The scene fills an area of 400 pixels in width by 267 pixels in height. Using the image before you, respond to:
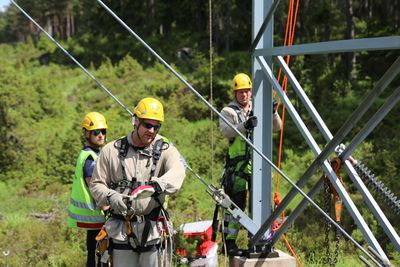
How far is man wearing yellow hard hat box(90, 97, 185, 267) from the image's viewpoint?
4.06 m

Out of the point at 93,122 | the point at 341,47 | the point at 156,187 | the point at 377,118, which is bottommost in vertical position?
the point at 156,187

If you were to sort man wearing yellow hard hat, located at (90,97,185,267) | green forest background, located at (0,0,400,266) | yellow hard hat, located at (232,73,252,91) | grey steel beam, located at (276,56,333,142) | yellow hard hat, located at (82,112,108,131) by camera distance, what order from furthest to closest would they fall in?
green forest background, located at (0,0,400,266) → yellow hard hat, located at (232,73,252,91) → yellow hard hat, located at (82,112,108,131) → grey steel beam, located at (276,56,333,142) → man wearing yellow hard hat, located at (90,97,185,267)

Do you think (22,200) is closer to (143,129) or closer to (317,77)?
(143,129)

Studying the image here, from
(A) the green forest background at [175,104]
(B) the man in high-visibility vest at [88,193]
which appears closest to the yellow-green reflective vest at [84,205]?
(B) the man in high-visibility vest at [88,193]

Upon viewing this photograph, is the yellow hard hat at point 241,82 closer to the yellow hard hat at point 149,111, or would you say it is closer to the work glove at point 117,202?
the yellow hard hat at point 149,111

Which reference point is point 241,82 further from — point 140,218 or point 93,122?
point 140,218

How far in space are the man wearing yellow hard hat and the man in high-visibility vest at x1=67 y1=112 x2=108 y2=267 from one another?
101 cm

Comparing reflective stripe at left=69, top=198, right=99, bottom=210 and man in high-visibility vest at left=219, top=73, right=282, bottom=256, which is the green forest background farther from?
reflective stripe at left=69, top=198, right=99, bottom=210

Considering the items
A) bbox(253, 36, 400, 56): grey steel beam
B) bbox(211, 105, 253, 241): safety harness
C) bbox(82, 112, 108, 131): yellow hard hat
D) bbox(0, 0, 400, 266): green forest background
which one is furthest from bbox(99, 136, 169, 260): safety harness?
bbox(0, 0, 400, 266): green forest background

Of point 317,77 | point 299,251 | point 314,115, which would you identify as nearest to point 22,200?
point 299,251

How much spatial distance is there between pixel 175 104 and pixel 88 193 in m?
16.3

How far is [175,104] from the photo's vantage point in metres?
21.5

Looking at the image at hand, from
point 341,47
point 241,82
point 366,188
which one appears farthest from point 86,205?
point 341,47

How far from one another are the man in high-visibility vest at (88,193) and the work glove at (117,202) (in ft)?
4.05
